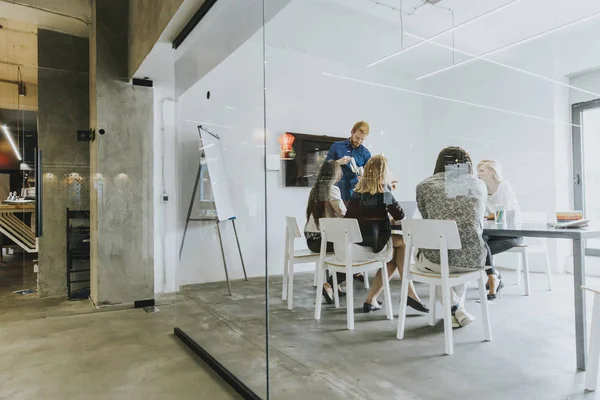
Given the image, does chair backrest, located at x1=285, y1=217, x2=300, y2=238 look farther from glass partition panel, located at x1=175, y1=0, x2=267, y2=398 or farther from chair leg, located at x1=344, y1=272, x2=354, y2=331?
chair leg, located at x1=344, y1=272, x2=354, y2=331

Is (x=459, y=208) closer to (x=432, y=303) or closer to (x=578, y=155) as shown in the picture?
(x=432, y=303)

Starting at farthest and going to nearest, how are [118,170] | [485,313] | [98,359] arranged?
[118,170] → [98,359] → [485,313]

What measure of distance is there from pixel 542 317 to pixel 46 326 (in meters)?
3.78

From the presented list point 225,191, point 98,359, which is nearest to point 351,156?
point 225,191

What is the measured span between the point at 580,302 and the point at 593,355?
261 millimetres

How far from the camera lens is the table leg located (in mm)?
1544

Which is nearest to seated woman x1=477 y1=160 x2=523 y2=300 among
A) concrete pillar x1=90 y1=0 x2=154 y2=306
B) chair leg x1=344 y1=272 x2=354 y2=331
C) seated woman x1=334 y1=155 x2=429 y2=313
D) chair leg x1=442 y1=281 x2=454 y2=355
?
chair leg x1=442 y1=281 x2=454 y2=355

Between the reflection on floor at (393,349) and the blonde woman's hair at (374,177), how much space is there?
0.68m

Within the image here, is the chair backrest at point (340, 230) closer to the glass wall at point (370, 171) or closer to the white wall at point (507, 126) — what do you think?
the glass wall at point (370, 171)

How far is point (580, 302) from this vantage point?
1633 millimetres

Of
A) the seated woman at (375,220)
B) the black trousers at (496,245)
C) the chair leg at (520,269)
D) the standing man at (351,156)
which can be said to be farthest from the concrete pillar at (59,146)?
the chair leg at (520,269)

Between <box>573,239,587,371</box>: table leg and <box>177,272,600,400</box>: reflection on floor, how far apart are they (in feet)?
0.09

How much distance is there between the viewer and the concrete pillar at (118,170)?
13.8ft

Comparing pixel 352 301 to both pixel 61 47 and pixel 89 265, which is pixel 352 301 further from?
pixel 61 47
